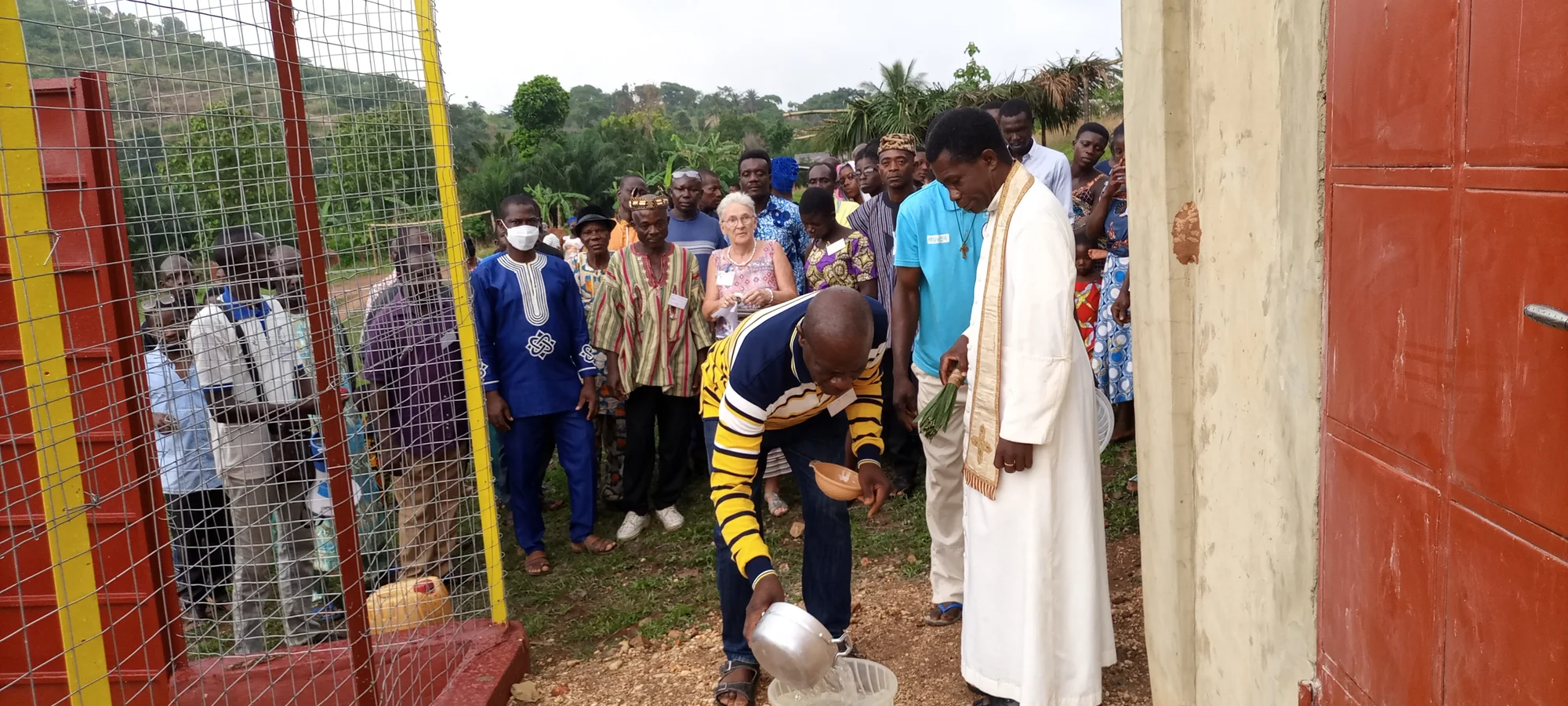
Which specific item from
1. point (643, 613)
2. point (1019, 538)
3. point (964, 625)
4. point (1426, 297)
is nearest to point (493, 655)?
point (643, 613)

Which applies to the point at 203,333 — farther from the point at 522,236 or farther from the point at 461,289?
the point at 522,236

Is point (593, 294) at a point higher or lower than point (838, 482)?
higher

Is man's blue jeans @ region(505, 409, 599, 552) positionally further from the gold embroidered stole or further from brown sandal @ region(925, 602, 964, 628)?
the gold embroidered stole

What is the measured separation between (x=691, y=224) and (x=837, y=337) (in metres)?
3.63

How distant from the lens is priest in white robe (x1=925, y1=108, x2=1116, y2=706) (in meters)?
3.21

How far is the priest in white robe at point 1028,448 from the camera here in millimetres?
3205

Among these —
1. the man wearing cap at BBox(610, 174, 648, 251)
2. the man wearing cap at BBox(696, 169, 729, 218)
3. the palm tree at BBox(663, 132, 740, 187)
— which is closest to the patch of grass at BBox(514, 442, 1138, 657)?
the man wearing cap at BBox(610, 174, 648, 251)

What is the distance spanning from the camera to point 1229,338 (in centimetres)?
263

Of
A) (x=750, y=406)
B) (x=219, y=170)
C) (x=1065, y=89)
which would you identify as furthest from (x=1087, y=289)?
(x=1065, y=89)

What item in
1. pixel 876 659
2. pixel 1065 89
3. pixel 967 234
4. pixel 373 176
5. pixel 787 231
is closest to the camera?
pixel 373 176

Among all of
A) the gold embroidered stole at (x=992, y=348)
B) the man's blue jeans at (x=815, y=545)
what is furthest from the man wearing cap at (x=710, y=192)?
the gold embroidered stole at (x=992, y=348)

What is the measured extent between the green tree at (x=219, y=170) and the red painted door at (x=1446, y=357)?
8.83 ft

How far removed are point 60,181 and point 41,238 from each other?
53 centimetres

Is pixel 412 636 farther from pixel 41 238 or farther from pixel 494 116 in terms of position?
pixel 494 116
